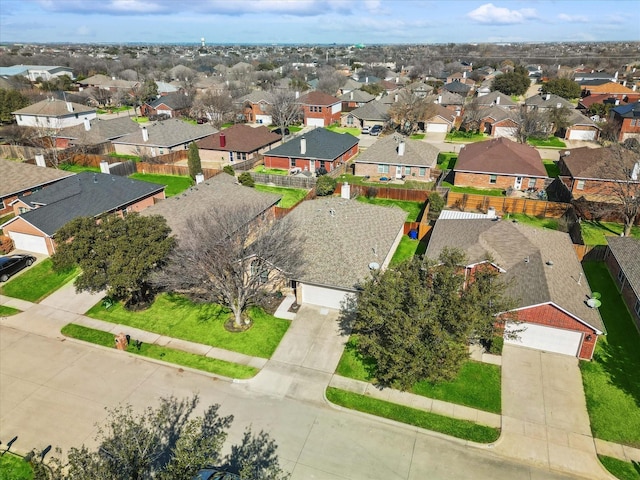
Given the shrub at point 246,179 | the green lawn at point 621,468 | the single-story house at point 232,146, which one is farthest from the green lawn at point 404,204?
the green lawn at point 621,468

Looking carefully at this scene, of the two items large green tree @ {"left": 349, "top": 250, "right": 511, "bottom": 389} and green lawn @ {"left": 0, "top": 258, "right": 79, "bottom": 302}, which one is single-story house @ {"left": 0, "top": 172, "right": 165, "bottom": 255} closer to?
green lawn @ {"left": 0, "top": 258, "right": 79, "bottom": 302}

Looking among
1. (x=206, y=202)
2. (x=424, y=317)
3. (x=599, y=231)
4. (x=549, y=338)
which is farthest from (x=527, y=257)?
(x=206, y=202)

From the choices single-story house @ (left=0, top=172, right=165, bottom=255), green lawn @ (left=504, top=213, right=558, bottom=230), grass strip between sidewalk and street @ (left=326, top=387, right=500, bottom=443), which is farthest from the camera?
green lawn @ (left=504, top=213, right=558, bottom=230)

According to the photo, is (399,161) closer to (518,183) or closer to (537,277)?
(518,183)

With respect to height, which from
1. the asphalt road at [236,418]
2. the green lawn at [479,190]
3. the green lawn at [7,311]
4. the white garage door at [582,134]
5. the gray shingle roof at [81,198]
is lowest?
the asphalt road at [236,418]

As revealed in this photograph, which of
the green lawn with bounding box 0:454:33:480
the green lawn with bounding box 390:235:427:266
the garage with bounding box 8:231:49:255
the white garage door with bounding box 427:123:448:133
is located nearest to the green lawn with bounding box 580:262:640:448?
the green lawn with bounding box 390:235:427:266

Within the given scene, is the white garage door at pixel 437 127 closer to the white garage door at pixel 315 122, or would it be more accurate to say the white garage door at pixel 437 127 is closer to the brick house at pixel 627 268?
the white garage door at pixel 315 122

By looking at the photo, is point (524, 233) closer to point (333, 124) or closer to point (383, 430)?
point (383, 430)

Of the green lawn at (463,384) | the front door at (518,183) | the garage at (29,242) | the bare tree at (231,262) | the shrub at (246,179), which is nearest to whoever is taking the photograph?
the green lawn at (463,384)
